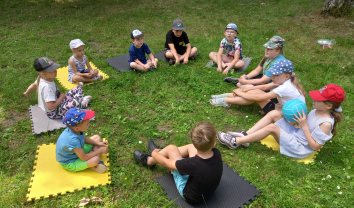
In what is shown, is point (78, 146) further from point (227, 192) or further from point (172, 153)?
point (227, 192)

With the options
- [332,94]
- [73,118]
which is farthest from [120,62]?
[332,94]

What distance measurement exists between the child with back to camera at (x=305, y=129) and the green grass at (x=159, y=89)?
236mm

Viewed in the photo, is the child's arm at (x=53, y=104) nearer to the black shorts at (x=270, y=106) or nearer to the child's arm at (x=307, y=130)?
the black shorts at (x=270, y=106)

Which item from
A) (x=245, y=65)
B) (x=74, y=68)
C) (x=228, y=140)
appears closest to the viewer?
(x=228, y=140)

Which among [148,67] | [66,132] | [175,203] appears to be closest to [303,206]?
[175,203]

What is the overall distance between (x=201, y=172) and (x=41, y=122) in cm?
346

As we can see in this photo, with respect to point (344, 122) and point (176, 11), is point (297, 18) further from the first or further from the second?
point (344, 122)

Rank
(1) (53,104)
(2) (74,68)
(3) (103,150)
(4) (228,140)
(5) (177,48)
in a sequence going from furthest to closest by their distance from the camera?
(5) (177,48)
(2) (74,68)
(1) (53,104)
(4) (228,140)
(3) (103,150)

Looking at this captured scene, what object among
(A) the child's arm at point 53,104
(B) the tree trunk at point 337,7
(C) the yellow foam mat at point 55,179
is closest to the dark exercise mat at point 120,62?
(A) the child's arm at point 53,104

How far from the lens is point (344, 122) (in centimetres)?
486

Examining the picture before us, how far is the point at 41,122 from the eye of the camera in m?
4.59

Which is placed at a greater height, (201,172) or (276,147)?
(201,172)

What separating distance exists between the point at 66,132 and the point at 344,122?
5.25 metres

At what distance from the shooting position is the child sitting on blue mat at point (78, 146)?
324 centimetres
